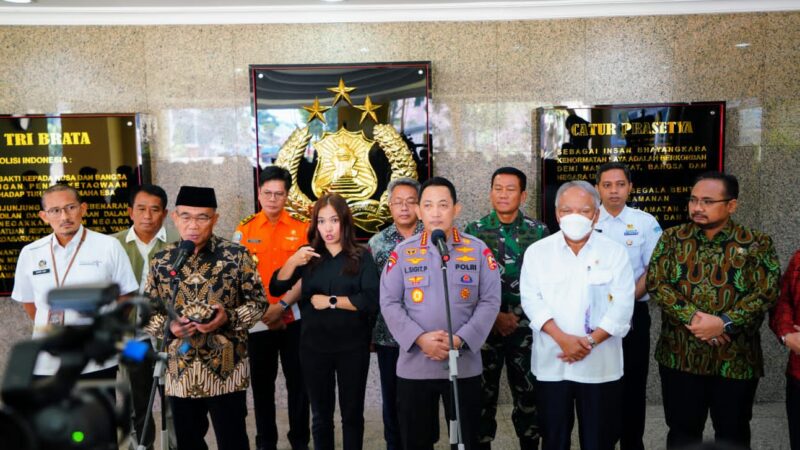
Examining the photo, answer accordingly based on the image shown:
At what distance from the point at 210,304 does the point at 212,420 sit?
0.57 meters

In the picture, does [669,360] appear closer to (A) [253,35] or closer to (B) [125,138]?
(A) [253,35]

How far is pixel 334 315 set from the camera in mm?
3211

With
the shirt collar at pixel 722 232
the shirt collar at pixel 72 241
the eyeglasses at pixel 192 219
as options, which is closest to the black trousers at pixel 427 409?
the eyeglasses at pixel 192 219

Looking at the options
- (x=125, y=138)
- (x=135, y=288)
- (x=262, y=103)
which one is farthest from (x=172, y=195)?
(x=135, y=288)

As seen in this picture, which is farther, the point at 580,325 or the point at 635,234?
the point at 635,234

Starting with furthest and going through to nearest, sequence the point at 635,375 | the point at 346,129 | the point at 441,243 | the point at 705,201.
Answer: the point at 346,129 < the point at 635,375 < the point at 705,201 < the point at 441,243

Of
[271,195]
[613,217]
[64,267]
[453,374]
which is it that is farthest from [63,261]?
[613,217]

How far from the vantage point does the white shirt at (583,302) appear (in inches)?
116

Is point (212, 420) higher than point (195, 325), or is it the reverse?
point (195, 325)

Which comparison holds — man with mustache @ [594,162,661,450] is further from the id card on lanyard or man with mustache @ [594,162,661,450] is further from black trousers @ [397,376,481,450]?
the id card on lanyard

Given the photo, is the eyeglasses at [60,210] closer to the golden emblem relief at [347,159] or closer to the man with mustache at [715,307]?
the golden emblem relief at [347,159]

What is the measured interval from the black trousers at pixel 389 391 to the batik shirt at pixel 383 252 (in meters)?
0.05

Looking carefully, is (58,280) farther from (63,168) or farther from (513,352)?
(513,352)

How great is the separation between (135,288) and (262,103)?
1.69 meters
